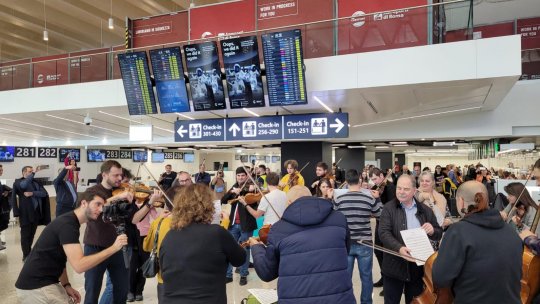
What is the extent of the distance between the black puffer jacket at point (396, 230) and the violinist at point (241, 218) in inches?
98.5

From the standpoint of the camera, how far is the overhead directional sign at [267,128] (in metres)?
6.70

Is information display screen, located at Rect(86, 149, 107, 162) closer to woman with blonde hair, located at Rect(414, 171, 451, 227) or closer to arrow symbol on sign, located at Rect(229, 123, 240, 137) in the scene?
arrow symbol on sign, located at Rect(229, 123, 240, 137)

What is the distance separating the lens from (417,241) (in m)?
2.75

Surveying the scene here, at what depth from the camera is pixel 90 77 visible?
7898mm

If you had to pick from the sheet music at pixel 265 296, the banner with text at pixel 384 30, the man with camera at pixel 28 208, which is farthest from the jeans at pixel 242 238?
the man with camera at pixel 28 208

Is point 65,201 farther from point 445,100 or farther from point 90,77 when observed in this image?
point 445,100

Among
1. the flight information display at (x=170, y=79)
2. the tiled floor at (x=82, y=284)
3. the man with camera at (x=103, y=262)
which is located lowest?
the tiled floor at (x=82, y=284)

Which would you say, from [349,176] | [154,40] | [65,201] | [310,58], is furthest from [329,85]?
[65,201]

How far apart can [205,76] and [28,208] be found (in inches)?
150

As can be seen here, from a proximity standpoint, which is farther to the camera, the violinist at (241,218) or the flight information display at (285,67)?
the flight information display at (285,67)

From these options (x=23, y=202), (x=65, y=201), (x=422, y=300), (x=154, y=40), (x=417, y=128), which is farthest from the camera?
(x=417, y=128)

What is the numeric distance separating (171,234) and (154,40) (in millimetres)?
7435

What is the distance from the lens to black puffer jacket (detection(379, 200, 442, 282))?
2.88 metres

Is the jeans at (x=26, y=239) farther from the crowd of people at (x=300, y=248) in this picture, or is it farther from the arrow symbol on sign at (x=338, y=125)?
the arrow symbol on sign at (x=338, y=125)
